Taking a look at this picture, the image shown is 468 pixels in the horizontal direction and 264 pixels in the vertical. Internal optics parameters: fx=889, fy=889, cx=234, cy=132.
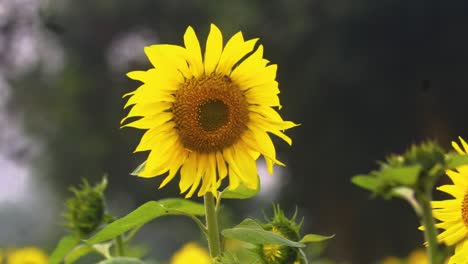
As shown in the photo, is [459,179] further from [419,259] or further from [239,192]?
[419,259]

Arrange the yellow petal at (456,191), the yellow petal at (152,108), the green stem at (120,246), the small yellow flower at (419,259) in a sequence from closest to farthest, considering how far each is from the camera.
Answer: the yellow petal at (456,191) < the yellow petal at (152,108) < the green stem at (120,246) < the small yellow flower at (419,259)

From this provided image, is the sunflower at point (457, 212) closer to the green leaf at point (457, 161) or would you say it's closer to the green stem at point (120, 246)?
the green leaf at point (457, 161)

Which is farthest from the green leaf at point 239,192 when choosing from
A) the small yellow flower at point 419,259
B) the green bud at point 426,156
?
the small yellow flower at point 419,259

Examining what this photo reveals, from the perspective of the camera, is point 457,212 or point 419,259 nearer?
point 457,212

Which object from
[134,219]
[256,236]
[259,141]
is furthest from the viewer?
[259,141]

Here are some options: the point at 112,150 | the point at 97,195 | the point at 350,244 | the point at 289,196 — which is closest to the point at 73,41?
the point at 112,150

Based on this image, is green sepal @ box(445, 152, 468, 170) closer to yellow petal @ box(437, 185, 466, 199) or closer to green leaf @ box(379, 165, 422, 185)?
green leaf @ box(379, 165, 422, 185)

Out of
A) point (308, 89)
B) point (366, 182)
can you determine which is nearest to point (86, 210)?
point (366, 182)
